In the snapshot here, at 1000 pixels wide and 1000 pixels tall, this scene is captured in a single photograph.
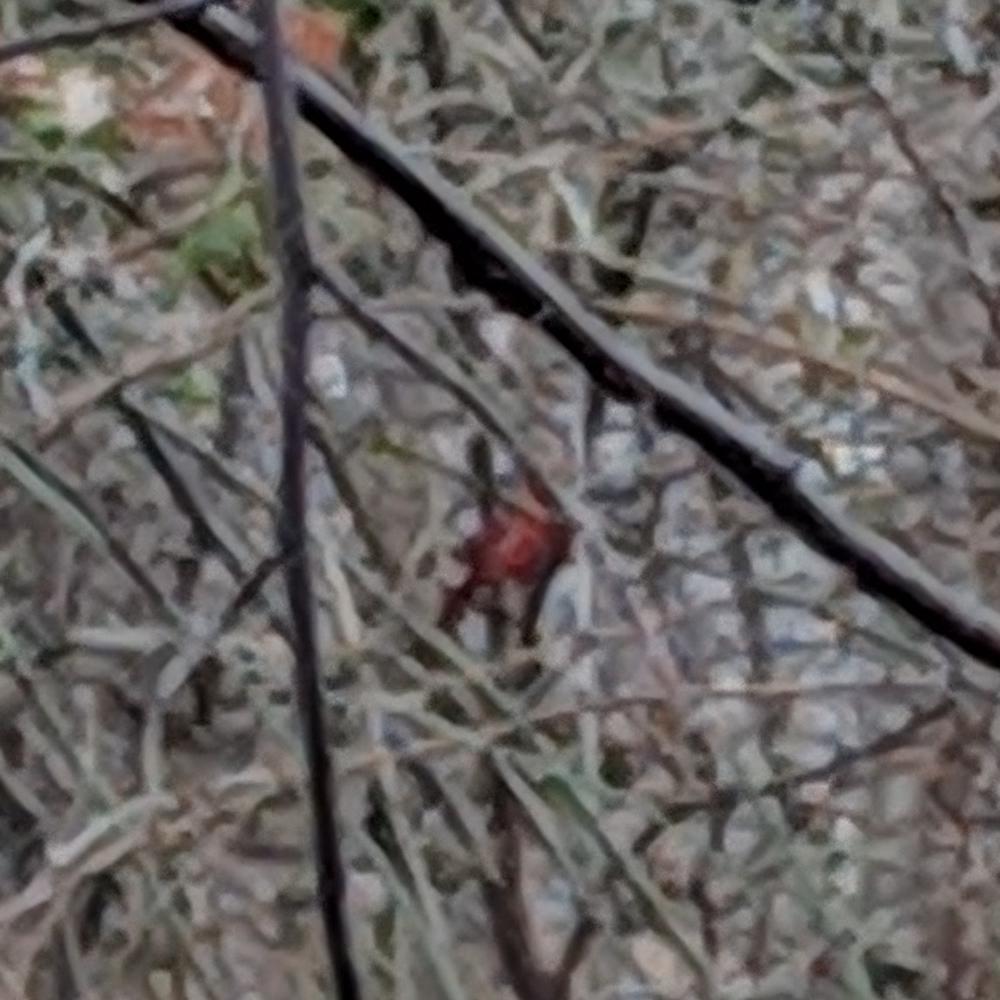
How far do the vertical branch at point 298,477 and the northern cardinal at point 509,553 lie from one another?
6.26 ft

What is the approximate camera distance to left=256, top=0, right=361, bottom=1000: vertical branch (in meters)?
0.49

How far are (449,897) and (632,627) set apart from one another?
1.08 ft

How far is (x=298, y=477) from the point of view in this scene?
0.49m

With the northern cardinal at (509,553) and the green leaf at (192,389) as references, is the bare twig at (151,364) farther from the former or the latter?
the northern cardinal at (509,553)

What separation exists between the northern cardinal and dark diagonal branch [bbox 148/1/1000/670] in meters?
1.79

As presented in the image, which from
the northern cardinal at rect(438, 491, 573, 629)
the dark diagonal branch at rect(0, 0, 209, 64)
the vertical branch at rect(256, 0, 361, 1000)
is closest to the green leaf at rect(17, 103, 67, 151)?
the northern cardinal at rect(438, 491, 573, 629)

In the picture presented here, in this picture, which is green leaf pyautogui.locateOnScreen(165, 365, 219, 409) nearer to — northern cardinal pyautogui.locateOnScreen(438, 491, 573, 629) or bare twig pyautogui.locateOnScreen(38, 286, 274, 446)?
bare twig pyautogui.locateOnScreen(38, 286, 274, 446)

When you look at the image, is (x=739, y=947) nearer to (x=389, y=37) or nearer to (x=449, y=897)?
(x=449, y=897)

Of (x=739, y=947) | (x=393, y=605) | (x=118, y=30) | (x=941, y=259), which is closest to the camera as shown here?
(x=118, y=30)

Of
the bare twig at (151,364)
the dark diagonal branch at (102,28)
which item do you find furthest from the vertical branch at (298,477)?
the bare twig at (151,364)

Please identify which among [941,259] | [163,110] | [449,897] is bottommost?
[449,897]

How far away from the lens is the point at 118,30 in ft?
2.02

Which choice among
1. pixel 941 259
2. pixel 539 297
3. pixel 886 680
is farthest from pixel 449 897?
pixel 539 297

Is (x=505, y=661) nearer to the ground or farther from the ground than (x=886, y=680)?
farther from the ground
